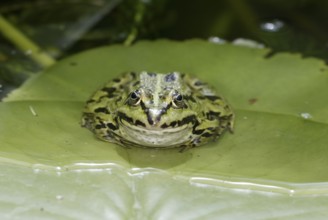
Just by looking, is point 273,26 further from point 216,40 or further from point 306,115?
point 306,115

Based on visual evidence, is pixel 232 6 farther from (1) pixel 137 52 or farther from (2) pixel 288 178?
(2) pixel 288 178

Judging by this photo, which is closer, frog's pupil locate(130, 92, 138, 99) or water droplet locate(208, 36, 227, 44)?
frog's pupil locate(130, 92, 138, 99)

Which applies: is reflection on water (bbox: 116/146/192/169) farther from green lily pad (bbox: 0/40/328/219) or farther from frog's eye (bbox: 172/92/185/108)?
frog's eye (bbox: 172/92/185/108)

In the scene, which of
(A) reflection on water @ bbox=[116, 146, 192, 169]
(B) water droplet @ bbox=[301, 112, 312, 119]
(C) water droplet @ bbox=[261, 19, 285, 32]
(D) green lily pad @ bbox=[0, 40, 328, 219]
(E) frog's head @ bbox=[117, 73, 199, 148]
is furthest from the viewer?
(C) water droplet @ bbox=[261, 19, 285, 32]

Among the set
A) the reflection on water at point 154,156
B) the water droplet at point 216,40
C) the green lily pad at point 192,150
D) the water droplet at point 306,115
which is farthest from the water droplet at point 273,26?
the reflection on water at point 154,156

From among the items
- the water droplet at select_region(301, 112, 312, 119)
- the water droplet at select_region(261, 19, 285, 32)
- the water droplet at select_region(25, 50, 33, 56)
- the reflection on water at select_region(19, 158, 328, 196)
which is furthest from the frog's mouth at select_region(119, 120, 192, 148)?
the water droplet at select_region(261, 19, 285, 32)

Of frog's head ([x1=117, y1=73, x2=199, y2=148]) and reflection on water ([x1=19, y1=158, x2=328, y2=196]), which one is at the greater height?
frog's head ([x1=117, y1=73, x2=199, y2=148])

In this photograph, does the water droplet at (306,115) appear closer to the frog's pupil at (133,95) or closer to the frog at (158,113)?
the frog at (158,113)
